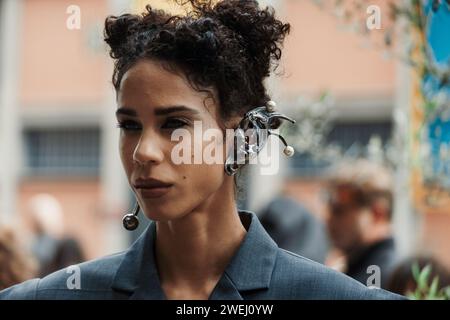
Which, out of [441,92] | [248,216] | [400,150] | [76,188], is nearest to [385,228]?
[400,150]

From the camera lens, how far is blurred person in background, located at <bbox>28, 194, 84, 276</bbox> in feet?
13.7

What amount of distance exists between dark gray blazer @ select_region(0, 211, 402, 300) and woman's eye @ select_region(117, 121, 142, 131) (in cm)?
21

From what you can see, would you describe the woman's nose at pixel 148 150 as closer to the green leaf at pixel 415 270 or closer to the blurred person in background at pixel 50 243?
the green leaf at pixel 415 270

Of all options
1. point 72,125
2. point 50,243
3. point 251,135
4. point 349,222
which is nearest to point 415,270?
point 251,135

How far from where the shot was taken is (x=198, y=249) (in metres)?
1.64

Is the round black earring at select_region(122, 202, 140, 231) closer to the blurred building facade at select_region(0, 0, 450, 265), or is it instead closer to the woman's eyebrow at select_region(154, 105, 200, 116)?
the woman's eyebrow at select_region(154, 105, 200, 116)

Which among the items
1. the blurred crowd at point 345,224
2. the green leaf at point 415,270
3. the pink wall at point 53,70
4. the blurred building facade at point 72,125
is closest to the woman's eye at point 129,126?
the green leaf at point 415,270

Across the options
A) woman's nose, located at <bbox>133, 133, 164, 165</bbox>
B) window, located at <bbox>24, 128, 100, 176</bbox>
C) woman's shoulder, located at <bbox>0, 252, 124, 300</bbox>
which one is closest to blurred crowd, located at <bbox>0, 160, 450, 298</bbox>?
woman's shoulder, located at <bbox>0, 252, 124, 300</bbox>

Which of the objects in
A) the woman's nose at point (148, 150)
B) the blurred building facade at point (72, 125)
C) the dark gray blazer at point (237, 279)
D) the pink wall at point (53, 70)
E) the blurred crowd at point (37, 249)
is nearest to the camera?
the woman's nose at point (148, 150)

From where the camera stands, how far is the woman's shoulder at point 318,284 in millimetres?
1617

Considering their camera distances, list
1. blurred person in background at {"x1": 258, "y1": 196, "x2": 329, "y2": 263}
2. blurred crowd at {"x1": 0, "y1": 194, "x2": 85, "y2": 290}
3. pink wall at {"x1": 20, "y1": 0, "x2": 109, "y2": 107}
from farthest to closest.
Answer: pink wall at {"x1": 20, "y1": 0, "x2": 109, "y2": 107}, blurred person in background at {"x1": 258, "y1": 196, "x2": 329, "y2": 263}, blurred crowd at {"x1": 0, "y1": 194, "x2": 85, "y2": 290}

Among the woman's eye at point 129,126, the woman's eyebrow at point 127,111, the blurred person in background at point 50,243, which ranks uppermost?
the woman's eyebrow at point 127,111

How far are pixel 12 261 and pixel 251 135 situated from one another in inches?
50.4

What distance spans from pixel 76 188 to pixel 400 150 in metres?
9.63
